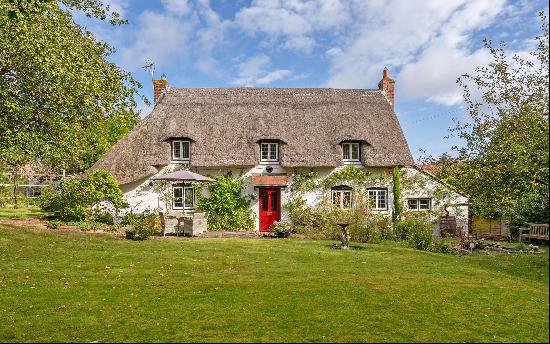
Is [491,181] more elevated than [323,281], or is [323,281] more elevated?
[491,181]

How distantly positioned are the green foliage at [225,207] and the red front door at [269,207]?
2.75 ft

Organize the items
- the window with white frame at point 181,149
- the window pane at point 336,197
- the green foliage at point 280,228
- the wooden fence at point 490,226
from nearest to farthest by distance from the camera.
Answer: the green foliage at point 280,228
the window pane at point 336,197
the window with white frame at point 181,149
the wooden fence at point 490,226

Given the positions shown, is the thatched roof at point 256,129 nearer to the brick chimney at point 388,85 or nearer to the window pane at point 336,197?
the brick chimney at point 388,85

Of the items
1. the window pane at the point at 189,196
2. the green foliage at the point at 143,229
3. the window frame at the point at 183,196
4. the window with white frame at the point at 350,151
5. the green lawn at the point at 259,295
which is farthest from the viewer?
the window with white frame at the point at 350,151

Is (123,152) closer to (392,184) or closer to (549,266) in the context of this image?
(392,184)

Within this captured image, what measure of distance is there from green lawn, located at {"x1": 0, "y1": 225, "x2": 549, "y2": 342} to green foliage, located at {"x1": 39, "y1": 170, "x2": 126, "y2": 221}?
6.23m

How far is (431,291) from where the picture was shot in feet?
33.7

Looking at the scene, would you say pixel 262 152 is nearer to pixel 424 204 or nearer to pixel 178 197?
pixel 178 197

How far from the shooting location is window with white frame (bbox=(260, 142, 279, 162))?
25922 mm

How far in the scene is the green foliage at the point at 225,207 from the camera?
24.5 metres

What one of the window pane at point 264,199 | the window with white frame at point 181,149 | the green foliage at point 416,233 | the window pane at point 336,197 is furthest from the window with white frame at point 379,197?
the window with white frame at point 181,149

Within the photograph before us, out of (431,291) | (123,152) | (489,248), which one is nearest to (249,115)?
(123,152)

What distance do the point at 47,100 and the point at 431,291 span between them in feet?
49.2

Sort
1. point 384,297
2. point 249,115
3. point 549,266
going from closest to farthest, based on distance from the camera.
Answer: point 549,266 < point 384,297 < point 249,115
